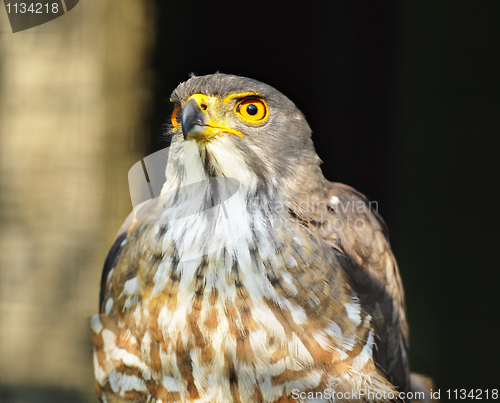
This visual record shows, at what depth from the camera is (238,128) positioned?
89 cm

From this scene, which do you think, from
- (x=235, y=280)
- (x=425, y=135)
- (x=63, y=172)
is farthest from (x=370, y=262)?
(x=63, y=172)

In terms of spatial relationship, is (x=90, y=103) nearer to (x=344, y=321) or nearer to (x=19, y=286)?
(x=19, y=286)

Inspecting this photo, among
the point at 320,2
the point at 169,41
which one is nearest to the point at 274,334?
the point at 169,41

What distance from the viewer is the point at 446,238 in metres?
1.96

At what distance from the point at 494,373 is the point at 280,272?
1300 millimetres

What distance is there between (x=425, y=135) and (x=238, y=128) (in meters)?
1.25

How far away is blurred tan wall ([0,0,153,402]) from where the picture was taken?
1174 millimetres

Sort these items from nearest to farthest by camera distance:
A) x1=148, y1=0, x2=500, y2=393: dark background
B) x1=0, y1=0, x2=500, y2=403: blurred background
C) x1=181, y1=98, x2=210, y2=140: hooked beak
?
x1=181, y1=98, x2=210, y2=140: hooked beak < x1=0, y1=0, x2=500, y2=403: blurred background < x1=148, y1=0, x2=500, y2=393: dark background

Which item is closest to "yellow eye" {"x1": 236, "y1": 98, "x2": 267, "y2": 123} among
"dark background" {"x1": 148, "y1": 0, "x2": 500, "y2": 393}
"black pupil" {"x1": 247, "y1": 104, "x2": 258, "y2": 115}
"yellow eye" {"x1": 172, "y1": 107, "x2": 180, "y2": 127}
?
"black pupil" {"x1": 247, "y1": 104, "x2": 258, "y2": 115}

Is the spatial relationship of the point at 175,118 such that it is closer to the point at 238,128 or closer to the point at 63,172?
the point at 238,128

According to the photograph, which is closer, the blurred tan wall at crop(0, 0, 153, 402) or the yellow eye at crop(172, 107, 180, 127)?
the yellow eye at crop(172, 107, 180, 127)

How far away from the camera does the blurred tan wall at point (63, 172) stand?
1.17 metres

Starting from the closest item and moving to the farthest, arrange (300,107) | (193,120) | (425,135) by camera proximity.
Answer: (193,120)
(300,107)
(425,135)

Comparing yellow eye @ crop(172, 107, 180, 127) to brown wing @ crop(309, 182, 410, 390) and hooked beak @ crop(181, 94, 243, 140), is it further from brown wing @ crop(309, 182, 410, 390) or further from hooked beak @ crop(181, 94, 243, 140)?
brown wing @ crop(309, 182, 410, 390)
